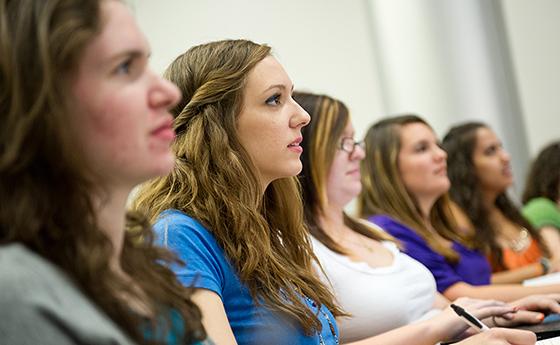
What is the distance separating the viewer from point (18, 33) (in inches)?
35.3

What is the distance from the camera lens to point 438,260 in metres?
2.65

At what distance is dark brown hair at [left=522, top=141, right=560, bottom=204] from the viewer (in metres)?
3.58

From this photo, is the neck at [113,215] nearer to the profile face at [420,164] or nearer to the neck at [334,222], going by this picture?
the neck at [334,222]

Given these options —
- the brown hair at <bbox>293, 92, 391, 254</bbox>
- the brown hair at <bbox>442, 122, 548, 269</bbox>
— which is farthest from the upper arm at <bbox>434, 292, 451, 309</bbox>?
the brown hair at <bbox>442, 122, 548, 269</bbox>

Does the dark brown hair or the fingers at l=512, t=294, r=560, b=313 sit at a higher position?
the fingers at l=512, t=294, r=560, b=313

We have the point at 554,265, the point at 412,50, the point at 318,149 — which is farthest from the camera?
the point at 412,50

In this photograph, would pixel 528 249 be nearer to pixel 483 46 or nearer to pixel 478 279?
pixel 478 279

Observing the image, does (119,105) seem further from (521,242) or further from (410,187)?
(521,242)

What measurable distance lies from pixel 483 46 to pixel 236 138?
2915mm

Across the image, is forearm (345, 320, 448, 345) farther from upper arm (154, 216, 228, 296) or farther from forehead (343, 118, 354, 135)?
forehead (343, 118, 354, 135)

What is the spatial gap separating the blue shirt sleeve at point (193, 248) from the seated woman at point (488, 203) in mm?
1742

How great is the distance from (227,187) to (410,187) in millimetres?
1357

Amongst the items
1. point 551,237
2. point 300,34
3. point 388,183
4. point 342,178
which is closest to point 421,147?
point 388,183

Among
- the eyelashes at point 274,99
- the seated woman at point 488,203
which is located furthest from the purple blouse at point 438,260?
the eyelashes at point 274,99
